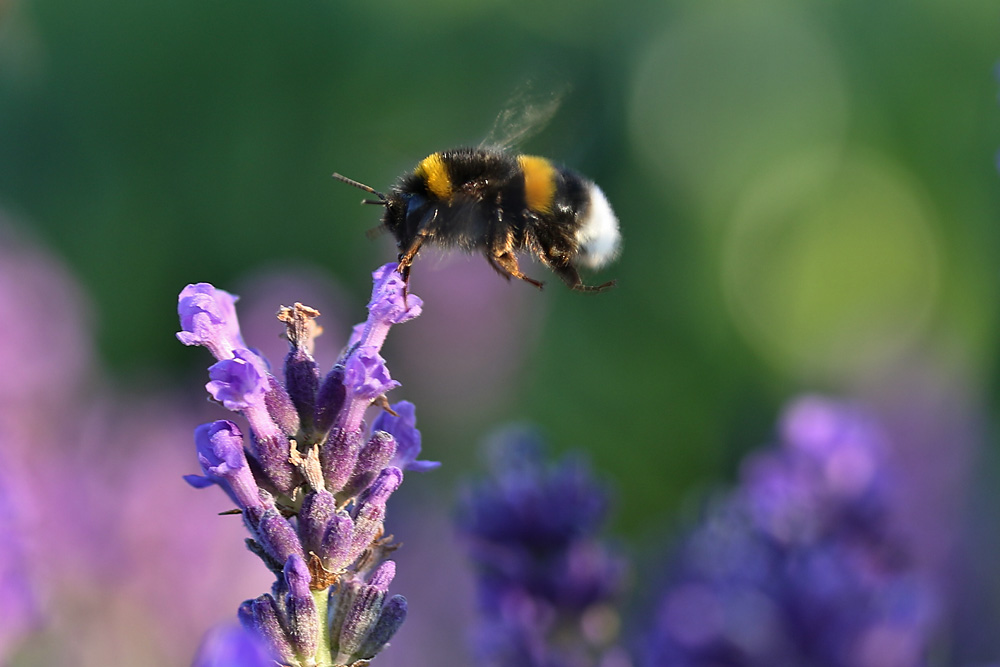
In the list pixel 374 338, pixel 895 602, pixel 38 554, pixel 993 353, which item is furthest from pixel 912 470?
pixel 374 338

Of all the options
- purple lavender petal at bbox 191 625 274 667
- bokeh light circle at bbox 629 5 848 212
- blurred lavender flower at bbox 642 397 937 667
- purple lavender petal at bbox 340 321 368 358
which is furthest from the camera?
bokeh light circle at bbox 629 5 848 212

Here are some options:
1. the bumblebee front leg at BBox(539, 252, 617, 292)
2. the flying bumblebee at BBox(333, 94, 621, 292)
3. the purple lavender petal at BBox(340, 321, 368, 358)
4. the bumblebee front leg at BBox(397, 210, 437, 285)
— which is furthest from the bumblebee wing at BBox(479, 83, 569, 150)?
the purple lavender petal at BBox(340, 321, 368, 358)

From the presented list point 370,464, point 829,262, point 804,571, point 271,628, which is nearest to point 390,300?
point 370,464

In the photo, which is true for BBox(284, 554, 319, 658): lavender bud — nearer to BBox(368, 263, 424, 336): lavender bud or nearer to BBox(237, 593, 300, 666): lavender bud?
BBox(237, 593, 300, 666): lavender bud

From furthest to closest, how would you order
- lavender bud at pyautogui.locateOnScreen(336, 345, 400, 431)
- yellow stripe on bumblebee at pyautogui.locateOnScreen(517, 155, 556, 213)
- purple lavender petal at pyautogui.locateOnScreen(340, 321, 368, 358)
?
yellow stripe on bumblebee at pyautogui.locateOnScreen(517, 155, 556, 213) < purple lavender petal at pyautogui.locateOnScreen(340, 321, 368, 358) < lavender bud at pyautogui.locateOnScreen(336, 345, 400, 431)

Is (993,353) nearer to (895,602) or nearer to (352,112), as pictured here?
(895,602)

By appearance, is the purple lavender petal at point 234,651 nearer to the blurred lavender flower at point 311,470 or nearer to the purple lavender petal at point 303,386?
the blurred lavender flower at point 311,470

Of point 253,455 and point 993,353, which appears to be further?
point 993,353
